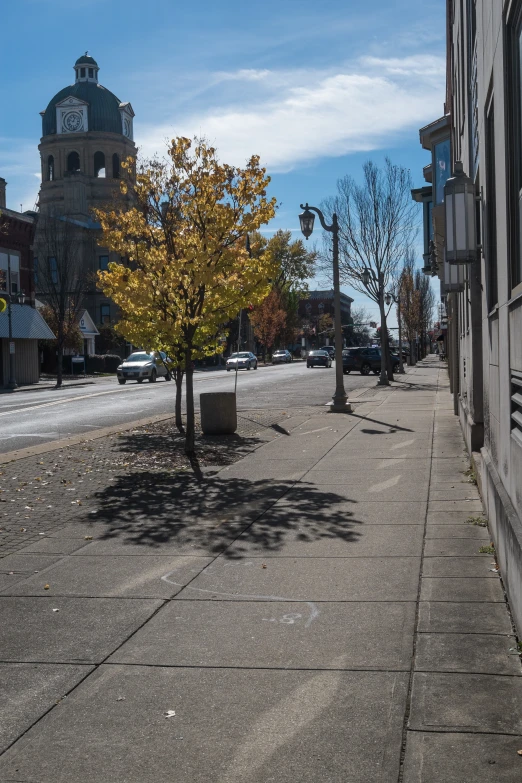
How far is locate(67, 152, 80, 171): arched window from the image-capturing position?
108 meters

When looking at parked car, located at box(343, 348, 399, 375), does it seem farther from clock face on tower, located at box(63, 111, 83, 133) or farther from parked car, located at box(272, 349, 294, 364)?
clock face on tower, located at box(63, 111, 83, 133)

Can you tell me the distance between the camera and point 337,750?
3914 mm

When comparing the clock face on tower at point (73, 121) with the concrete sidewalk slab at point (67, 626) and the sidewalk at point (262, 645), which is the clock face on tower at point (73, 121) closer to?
the sidewalk at point (262, 645)

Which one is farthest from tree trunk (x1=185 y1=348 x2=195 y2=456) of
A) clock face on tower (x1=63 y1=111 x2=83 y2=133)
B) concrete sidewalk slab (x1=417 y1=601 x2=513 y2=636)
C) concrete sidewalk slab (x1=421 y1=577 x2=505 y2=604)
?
clock face on tower (x1=63 y1=111 x2=83 y2=133)

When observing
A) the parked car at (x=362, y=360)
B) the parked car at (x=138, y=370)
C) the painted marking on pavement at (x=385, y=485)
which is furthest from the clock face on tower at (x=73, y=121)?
the painted marking on pavement at (x=385, y=485)

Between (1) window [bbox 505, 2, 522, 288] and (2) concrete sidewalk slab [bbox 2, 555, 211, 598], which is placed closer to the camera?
(1) window [bbox 505, 2, 522, 288]

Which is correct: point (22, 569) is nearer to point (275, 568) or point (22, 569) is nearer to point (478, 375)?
point (275, 568)

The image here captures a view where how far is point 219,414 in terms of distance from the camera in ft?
59.0

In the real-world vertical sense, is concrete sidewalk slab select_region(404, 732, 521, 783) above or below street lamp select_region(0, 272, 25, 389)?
below

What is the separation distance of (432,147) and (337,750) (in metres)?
25.6

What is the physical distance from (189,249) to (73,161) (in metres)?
99.5

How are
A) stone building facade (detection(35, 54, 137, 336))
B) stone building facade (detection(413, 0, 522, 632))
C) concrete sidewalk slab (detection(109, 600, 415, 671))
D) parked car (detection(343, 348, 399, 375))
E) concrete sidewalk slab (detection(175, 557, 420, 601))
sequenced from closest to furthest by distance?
1. concrete sidewalk slab (detection(109, 600, 415, 671))
2. stone building facade (detection(413, 0, 522, 632))
3. concrete sidewalk slab (detection(175, 557, 420, 601))
4. parked car (detection(343, 348, 399, 375))
5. stone building facade (detection(35, 54, 137, 336))

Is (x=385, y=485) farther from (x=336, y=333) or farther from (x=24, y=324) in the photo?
(x=24, y=324)

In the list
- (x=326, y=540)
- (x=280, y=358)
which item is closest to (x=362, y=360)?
(x=280, y=358)
